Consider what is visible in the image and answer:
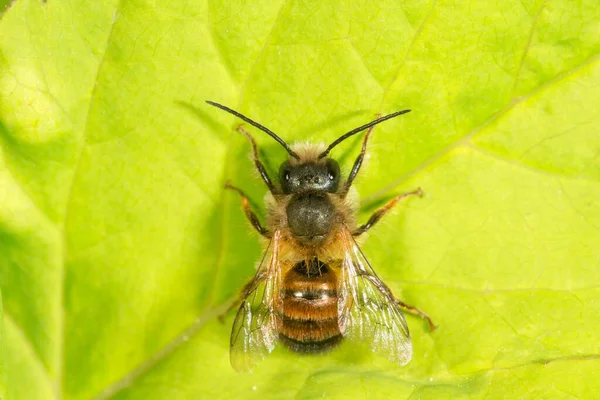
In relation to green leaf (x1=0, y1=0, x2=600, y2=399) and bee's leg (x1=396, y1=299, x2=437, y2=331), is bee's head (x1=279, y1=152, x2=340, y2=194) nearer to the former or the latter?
green leaf (x1=0, y1=0, x2=600, y2=399)

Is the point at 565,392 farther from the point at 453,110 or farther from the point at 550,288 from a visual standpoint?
the point at 453,110

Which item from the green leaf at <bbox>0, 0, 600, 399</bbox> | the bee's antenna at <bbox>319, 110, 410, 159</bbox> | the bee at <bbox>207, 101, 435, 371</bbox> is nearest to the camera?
the green leaf at <bbox>0, 0, 600, 399</bbox>

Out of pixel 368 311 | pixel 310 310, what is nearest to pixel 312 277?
pixel 310 310

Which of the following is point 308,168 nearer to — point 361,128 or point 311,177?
point 311,177

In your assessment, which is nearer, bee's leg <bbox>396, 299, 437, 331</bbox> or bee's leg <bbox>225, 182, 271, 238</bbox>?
bee's leg <bbox>396, 299, 437, 331</bbox>

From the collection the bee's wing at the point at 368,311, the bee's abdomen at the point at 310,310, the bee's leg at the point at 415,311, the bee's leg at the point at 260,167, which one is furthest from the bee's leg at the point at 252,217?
the bee's leg at the point at 415,311

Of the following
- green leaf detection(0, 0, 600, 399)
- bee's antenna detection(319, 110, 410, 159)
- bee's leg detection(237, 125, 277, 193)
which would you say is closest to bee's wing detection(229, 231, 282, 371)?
green leaf detection(0, 0, 600, 399)

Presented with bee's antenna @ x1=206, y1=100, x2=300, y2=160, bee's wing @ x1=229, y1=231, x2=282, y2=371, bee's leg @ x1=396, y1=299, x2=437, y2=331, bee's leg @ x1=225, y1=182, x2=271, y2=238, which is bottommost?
bee's wing @ x1=229, y1=231, x2=282, y2=371
